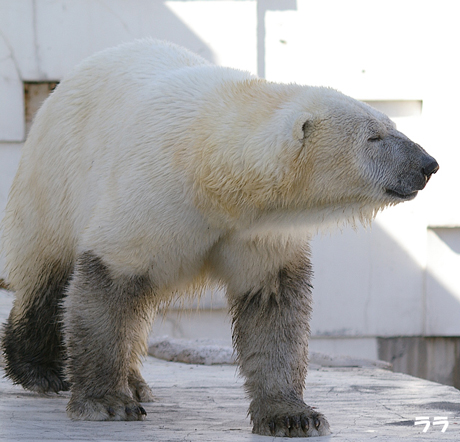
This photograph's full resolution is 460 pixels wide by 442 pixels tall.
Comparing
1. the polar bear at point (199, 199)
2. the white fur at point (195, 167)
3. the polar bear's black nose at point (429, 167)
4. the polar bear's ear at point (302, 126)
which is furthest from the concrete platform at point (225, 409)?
the polar bear's ear at point (302, 126)

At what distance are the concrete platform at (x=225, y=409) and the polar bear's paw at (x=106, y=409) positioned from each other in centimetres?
5

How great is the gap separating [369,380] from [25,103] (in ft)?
11.8

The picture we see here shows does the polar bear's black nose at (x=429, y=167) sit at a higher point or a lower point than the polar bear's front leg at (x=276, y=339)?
higher

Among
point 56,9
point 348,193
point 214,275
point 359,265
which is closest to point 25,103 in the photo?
point 56,9

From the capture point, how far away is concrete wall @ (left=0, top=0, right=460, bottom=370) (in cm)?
698

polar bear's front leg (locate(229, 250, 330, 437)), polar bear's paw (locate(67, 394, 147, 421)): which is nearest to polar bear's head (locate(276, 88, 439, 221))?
polar bear's front leg (locate(229, 250, 330, 437))

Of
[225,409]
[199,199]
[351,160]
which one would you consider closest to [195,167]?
[199,199]

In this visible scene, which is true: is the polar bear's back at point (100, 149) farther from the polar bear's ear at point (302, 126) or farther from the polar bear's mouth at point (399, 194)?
the polar bear's mouth at point (399, 194)

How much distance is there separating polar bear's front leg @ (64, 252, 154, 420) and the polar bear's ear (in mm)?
824

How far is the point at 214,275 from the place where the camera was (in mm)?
3648

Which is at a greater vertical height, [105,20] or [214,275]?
[105,20]

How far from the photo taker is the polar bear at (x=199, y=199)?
10.5 feet

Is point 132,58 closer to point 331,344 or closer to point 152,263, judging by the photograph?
point 152,263

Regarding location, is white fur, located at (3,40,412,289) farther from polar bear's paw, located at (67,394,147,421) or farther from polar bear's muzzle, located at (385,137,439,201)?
polar bear's paw, located at (67,394,147,421)
